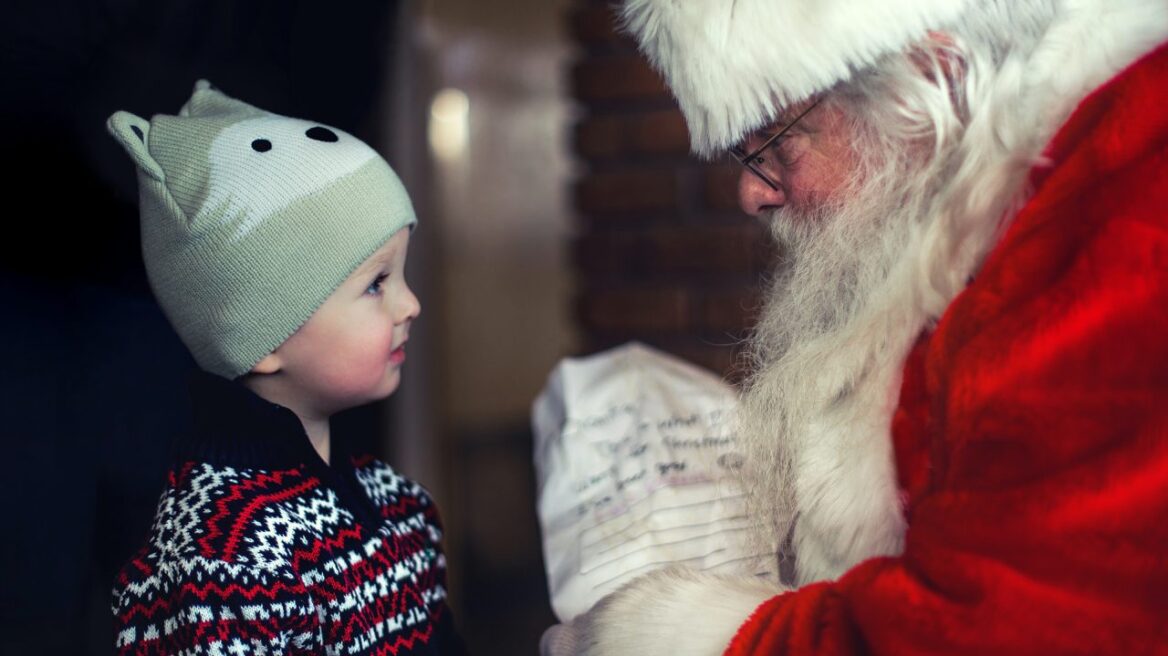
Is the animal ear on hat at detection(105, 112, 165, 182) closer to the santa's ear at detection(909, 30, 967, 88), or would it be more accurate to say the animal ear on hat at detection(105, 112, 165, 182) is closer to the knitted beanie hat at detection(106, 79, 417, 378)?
the knitted beanie hat at detection(106, 79, 417, 378)

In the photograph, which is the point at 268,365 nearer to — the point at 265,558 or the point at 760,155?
the point at 265,558

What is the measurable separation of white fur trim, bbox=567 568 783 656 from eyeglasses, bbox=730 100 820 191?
0.38 meters

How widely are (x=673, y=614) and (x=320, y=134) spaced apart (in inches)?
24.0

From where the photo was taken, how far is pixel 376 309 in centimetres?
107

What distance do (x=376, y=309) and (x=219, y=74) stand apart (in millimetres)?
450

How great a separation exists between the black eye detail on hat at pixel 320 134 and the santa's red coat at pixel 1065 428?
0.67 m

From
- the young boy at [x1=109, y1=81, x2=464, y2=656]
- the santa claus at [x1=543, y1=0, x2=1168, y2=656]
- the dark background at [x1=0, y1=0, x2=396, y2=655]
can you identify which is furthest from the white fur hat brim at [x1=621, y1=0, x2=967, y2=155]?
the dark background at [x1=0, y1=0, x2=396, y2=655]

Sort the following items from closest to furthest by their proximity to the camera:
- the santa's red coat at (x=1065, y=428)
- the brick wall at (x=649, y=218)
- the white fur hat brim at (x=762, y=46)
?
the santa's red coat at (x=1065, y=428) < the white fur hat brim at (x=762, y=46) < the brick wall at (x=649, y=218)

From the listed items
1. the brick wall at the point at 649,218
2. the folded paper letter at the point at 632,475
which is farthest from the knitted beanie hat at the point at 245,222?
the brick wall at the point at 649,218

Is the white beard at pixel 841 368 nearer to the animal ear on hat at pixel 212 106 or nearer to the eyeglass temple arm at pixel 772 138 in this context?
the eyeglass temple arm at pixel 772 138

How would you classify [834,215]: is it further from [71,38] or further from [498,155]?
[498,155]

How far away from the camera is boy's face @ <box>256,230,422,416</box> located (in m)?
1.06

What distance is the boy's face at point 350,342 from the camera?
41.7 inches

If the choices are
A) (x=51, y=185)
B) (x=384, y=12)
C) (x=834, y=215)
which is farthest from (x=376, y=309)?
(x=384, y=12)
